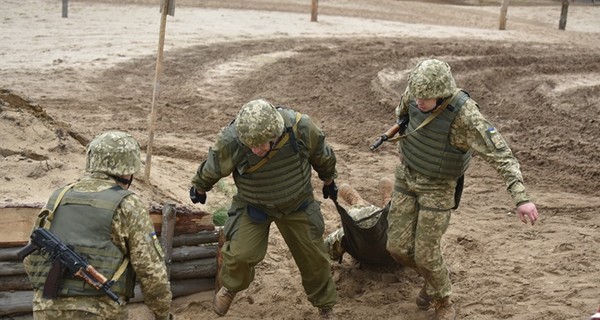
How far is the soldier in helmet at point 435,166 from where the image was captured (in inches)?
268

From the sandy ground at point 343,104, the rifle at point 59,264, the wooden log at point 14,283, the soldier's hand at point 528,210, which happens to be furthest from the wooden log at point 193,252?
the soldier's hand at point 528,210

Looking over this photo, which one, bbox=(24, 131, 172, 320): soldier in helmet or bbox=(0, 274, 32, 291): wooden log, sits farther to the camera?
bbox=(0, 274, 32, 291): wooden log

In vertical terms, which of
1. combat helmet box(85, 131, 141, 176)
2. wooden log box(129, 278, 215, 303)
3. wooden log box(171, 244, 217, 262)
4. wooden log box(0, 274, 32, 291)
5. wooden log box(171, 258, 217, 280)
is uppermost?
combat helmet box(85, 131, 141, 176)

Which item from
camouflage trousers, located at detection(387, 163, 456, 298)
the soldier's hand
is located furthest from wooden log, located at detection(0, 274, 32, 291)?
the soldier's hand

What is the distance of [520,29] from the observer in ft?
80.1

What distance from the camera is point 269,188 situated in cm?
686

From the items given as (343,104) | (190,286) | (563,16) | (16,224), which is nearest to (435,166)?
(190,286)

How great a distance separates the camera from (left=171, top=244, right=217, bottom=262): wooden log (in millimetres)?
7797

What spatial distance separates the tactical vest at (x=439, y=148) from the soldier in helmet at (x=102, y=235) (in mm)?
2326

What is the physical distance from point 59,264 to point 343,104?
31.1 feet

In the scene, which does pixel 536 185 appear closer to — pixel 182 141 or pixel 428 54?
pixel 182 141

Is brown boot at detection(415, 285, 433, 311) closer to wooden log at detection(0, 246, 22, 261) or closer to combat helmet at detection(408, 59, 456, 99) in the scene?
combat helmet at detection(408, 59, 456, 99)

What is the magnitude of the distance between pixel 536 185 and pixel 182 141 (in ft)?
14.6

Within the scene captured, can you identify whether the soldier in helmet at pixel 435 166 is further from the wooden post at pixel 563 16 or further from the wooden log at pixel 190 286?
the wooden post at pixel 563 16
